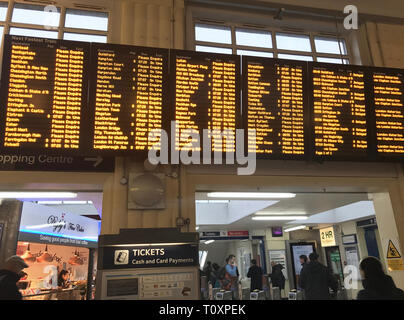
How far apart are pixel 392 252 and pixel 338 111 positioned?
6.39 feet

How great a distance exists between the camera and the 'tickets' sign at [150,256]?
3.07m

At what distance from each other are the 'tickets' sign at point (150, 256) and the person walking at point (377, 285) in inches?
58.0

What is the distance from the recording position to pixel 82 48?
3.66 m

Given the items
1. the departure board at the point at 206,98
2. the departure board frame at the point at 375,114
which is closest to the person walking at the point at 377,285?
the departure board frame at the point at 375,114

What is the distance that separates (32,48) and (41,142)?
1.05 metres

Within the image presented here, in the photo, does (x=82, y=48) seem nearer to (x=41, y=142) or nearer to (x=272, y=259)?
(x=41, y=142)

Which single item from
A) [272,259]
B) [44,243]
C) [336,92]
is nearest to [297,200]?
[336,92]

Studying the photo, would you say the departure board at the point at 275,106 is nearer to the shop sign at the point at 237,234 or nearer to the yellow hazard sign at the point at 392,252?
the yellow hazard sign at the point at 392,252

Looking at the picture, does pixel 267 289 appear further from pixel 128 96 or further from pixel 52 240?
pixel 128 96

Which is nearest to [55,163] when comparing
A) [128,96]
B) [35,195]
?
[35,195]

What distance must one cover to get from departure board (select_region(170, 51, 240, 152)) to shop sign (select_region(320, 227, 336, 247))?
11.5 meters

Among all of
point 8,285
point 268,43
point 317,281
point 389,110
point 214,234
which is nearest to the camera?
point 8,285

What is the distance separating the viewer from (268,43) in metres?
5.09

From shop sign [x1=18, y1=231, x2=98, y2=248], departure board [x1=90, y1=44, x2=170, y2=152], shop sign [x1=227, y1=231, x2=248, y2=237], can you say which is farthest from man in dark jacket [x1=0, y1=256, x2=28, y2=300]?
shop sign [x1=227, y1=231, x2=248, y2=237]
